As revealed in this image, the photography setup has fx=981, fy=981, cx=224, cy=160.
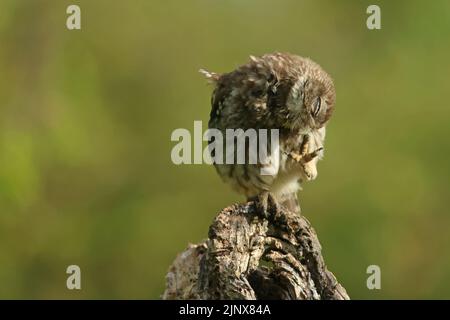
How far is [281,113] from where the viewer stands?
700cm

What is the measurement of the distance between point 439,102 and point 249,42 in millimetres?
2094

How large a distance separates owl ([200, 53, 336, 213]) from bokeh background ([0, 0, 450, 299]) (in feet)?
6.60

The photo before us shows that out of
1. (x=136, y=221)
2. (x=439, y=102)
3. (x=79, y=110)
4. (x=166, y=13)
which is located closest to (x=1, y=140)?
(x=79, y=110)

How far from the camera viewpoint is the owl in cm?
699

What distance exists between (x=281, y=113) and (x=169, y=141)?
2.90m

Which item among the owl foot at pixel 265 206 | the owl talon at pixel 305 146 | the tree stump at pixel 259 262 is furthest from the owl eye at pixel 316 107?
the tree stump at pixel 259 262

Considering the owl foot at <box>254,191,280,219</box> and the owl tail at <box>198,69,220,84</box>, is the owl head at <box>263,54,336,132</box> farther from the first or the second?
the owl foot at <box>254,191,280,219</box>

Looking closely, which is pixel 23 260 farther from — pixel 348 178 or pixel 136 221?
pixel 348 178

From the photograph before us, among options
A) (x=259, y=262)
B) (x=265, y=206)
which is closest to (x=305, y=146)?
(x=265, y=206)

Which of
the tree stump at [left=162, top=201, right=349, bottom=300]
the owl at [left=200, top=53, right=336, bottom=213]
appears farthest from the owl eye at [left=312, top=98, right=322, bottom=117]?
the tree stump at [left=162, top=201, right=349, bottom=300]

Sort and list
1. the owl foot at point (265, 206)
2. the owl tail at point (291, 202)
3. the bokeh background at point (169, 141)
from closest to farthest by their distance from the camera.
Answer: the owl foot at point (265, 206) < the owl tail at point (291, 202) < the bokeh background at point (169, 141)

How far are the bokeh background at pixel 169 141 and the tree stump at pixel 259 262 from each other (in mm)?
3464

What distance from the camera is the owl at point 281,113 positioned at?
699cm

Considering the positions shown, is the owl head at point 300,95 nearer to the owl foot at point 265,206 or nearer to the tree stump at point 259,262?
the owl foot at point 265,206
